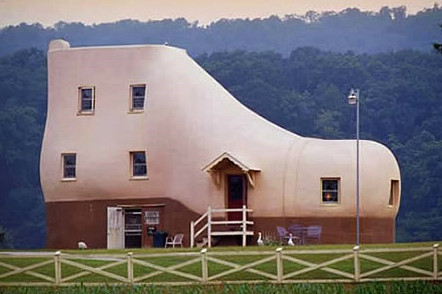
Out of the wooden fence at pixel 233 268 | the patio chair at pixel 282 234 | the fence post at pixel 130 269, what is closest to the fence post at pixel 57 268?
the wooden fence at pixel 233 268

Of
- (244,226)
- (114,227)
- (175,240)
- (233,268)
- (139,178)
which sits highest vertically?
(139,178)

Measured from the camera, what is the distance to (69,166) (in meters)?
51.0

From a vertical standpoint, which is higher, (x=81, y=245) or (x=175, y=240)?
(x=175, y=240)

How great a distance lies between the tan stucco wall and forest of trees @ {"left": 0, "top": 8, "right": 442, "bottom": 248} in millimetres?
29804

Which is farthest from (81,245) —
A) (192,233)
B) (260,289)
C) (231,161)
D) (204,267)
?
(260,289)

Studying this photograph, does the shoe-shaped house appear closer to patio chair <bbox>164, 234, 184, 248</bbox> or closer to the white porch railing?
patio chair <bbox>164, 234, 184, 248</bbox>

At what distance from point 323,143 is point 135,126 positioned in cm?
724

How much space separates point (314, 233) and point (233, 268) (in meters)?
12.0

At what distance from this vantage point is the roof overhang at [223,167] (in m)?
48.1

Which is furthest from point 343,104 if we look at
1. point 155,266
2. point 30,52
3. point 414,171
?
point 155,266

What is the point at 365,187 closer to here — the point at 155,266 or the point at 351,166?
the point at 351,166

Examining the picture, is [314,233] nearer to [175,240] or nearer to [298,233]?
[298,233]

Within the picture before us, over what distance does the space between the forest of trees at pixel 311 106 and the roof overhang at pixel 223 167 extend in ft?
99.6

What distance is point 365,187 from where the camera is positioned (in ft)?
157
